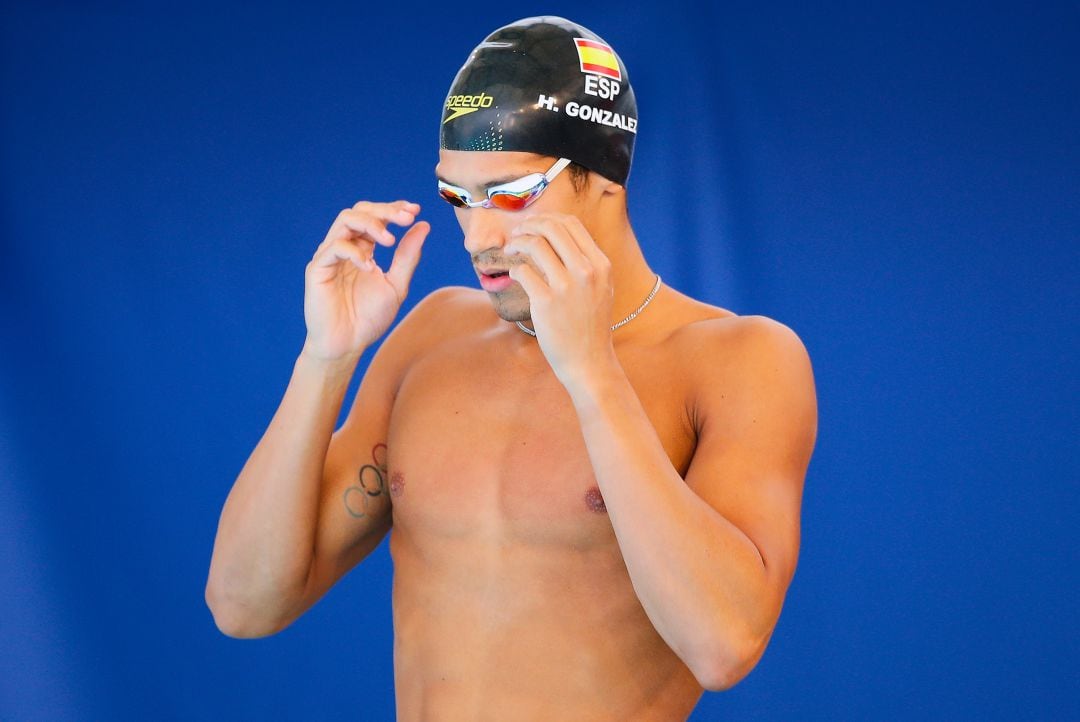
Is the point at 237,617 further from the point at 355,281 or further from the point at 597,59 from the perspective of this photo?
the point at 597,59

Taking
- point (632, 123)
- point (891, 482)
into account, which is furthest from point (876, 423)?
point (632, 123)

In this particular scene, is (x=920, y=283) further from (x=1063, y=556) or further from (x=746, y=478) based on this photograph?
(x=746, y=478)

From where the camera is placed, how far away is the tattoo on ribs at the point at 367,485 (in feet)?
7.44

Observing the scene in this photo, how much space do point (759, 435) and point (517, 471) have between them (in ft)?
1.31

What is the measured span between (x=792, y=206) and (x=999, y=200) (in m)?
0.51

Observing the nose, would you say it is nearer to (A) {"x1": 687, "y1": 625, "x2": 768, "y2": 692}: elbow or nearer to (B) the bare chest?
(B) the bare chest

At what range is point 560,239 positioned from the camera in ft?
5.76

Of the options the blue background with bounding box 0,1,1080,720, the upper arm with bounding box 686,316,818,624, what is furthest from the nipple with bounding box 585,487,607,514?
the blue background with bounding box 0,1,1080,720

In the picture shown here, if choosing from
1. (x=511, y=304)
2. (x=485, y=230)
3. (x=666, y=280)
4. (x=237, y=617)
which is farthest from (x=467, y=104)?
(x=666, y=280)

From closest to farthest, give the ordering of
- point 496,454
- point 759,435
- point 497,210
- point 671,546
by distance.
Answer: point 671,546, point 759,435, point 497,210, point 496,454

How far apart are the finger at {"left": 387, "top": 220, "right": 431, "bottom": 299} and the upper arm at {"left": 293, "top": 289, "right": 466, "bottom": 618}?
0.84ft

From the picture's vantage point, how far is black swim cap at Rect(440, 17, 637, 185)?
6.81 feet

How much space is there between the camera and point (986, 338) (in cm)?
339

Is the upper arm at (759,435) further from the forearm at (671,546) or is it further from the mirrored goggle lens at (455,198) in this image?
the mirrored goggle lens at (455,198)
